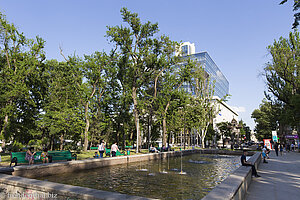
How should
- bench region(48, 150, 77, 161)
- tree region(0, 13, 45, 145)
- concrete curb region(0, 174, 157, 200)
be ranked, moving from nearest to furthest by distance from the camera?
concrete curb region(0, 174, 157, 200) → bench region(48, 150, 77, 161) → tree region(0, 13, 45, 145)

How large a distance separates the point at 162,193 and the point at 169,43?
24.6m

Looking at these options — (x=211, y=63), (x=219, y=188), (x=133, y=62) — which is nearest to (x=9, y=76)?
(x=133, y=62)

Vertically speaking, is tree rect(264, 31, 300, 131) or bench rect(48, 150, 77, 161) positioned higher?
tree rect(264, 31, 300, 131)

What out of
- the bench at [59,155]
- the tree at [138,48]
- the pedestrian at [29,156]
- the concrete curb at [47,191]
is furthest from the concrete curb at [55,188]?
the tree at [138,48]

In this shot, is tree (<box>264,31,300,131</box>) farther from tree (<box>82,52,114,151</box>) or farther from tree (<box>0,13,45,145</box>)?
tree (<box>0,13,45,145</box>)

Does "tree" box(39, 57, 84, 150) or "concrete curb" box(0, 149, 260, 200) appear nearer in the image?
"concrete curb" box(0, 149, 260, 200)

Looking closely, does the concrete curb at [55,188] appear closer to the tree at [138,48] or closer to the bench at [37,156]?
the bench at [37,156]

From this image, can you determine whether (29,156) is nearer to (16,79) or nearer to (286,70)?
(16,79)

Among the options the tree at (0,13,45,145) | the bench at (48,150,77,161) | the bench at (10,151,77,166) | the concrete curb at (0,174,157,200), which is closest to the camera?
the concrete curb at (0,174,157,200)

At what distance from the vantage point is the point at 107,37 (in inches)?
1091

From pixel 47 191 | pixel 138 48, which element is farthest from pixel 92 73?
pixel 47 191

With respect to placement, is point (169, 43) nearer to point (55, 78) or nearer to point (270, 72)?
point (270, 72)

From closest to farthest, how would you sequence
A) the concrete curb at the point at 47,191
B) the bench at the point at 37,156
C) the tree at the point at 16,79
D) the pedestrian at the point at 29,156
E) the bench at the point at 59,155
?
the concrete curb at the point at 47,191, the bench at the point at 37,156, the pedestrian at the point at 29,156, the bench at the point at 59,155, the tree at the point at 16,79

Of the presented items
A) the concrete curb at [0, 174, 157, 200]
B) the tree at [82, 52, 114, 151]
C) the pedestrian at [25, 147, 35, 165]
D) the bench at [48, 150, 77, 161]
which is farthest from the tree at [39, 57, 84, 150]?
the concrete curb at [0, 174, 157, 200]
